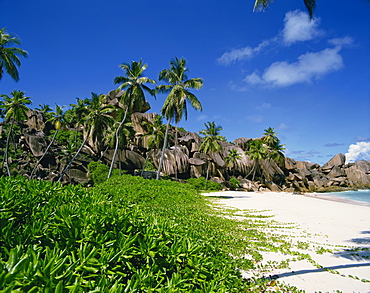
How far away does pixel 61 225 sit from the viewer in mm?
2379

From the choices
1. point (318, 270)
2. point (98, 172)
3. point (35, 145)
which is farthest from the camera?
point (35, 145)

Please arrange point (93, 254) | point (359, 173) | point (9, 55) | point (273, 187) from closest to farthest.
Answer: point (93, 254)
point (9, 55)
point (273, 187)
point (359, 173)

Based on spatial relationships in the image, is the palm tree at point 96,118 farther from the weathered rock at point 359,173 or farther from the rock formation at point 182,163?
the weathered rock at point 359,173

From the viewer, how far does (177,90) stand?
1020 inches

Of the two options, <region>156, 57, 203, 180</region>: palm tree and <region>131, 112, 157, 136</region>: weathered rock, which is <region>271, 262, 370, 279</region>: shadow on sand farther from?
<region>131, 112, 157, 136</region>: weathered rock

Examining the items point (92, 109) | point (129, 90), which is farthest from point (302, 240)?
point (92, 109)

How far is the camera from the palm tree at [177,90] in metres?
25.6

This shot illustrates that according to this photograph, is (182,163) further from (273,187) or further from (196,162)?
(273,187)

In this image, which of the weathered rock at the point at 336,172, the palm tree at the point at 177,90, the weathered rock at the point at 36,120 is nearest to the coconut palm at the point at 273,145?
the weathered rock at the point at 336,172

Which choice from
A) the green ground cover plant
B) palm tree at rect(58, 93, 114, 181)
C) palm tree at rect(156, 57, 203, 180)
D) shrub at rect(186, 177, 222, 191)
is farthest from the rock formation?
the green ground cover plant

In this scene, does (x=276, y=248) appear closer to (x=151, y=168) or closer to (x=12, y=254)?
(x=12, y=254)

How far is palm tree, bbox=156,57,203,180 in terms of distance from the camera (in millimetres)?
25609

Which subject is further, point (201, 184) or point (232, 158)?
point (232, 158)

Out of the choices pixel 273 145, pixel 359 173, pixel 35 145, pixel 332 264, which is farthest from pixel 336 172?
pixel 35 145
